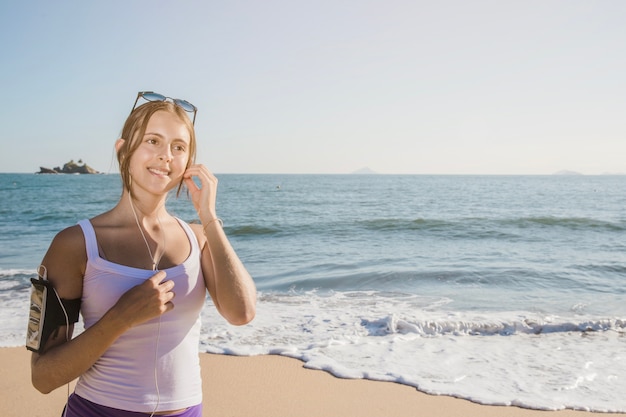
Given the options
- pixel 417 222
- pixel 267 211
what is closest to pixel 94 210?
pixel 267 211

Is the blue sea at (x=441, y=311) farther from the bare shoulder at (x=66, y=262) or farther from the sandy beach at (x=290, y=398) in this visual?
the bare shoulder at (x=66, y=262)

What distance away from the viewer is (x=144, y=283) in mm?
1641

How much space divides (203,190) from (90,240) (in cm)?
48

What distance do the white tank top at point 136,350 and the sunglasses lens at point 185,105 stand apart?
0.57 meters

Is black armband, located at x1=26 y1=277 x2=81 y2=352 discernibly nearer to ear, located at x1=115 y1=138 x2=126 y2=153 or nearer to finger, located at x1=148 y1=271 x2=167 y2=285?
finger, located at x1=148 y1=271 x2=167 y2=285

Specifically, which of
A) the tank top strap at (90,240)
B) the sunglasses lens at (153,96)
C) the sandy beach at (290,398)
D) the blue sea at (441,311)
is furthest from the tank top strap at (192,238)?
the blue sea at (441,311)

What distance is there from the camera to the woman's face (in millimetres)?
1868

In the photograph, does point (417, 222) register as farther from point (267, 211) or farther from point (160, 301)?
point (160, 301)

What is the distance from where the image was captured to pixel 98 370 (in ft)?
5.70

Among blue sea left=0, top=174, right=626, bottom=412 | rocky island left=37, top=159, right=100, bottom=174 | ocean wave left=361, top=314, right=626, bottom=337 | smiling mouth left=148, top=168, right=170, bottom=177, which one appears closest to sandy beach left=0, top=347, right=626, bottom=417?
blue sea left=0, top=174, right=626, bottom=412

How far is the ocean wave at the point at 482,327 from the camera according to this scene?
277 inches

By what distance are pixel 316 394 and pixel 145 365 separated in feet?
Answer: 10.4

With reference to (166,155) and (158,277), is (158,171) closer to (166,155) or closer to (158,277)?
(166,155)

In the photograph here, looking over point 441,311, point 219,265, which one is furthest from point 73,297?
point 441,311
